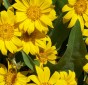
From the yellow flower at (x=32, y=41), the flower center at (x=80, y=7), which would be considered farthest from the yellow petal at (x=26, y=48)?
the flower center at (x=80, y=7)

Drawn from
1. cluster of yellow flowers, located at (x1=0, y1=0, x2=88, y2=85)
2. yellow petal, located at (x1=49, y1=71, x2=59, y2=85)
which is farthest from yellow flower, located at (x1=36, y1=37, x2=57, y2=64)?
yellow petal, located at (x1=49, y1=71, x2=59, y2=85)

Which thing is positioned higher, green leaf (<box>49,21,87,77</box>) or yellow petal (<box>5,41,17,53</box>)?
yellow petal (<box>5,41,17,53</box>)

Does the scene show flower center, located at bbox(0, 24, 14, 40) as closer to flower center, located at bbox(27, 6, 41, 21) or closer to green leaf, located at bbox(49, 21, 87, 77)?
flower center, located at bbox(27, 6, 41, 21)

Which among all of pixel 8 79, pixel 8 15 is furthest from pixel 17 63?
pixel 8 15

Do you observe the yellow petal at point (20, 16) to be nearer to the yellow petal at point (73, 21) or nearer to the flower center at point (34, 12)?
the flower center at point (34, 12)

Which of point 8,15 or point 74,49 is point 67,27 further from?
point 8,15

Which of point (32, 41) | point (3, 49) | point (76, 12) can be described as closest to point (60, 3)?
point (76, 12)
